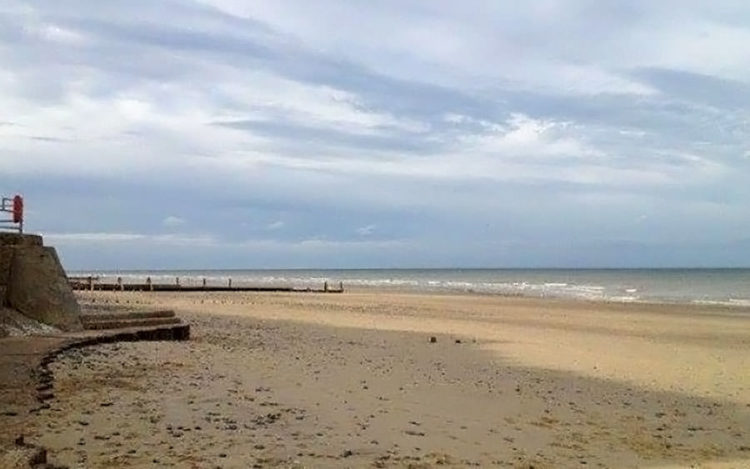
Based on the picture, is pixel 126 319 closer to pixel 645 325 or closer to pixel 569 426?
pixel 569 426

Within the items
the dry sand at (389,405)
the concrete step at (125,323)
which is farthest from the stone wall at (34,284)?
the dry sand at (389,405)

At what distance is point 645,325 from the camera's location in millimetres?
Answer: 28109

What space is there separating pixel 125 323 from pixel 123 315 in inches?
20.6

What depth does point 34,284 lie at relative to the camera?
14492 millimetres

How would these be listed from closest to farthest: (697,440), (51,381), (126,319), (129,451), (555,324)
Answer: (129,451)
(697,440)
(51,381)
(126,319)
(555,324)

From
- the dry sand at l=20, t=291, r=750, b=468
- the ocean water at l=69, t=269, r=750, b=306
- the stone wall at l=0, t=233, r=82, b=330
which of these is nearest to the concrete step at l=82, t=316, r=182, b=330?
the stone wall at l=0, t=233, r=82, b=330

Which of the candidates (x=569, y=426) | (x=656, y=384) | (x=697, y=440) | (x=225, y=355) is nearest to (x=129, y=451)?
(x=569, y=426)

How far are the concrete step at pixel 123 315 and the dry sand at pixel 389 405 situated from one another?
3.77ft

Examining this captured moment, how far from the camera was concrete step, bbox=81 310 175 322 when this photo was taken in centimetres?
1564

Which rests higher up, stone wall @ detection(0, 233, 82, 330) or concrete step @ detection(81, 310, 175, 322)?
stone wall @ detection(0, 233, 82, 330)

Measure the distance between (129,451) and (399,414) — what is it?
11.0 feet

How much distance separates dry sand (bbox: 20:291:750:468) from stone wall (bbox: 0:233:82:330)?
2.11m

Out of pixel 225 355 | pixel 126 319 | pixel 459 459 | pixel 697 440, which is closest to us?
pixel 459 459

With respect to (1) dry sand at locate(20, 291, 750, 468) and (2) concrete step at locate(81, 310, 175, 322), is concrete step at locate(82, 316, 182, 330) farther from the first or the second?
(1) dry sand at locate(20, 291, 750, 468)
